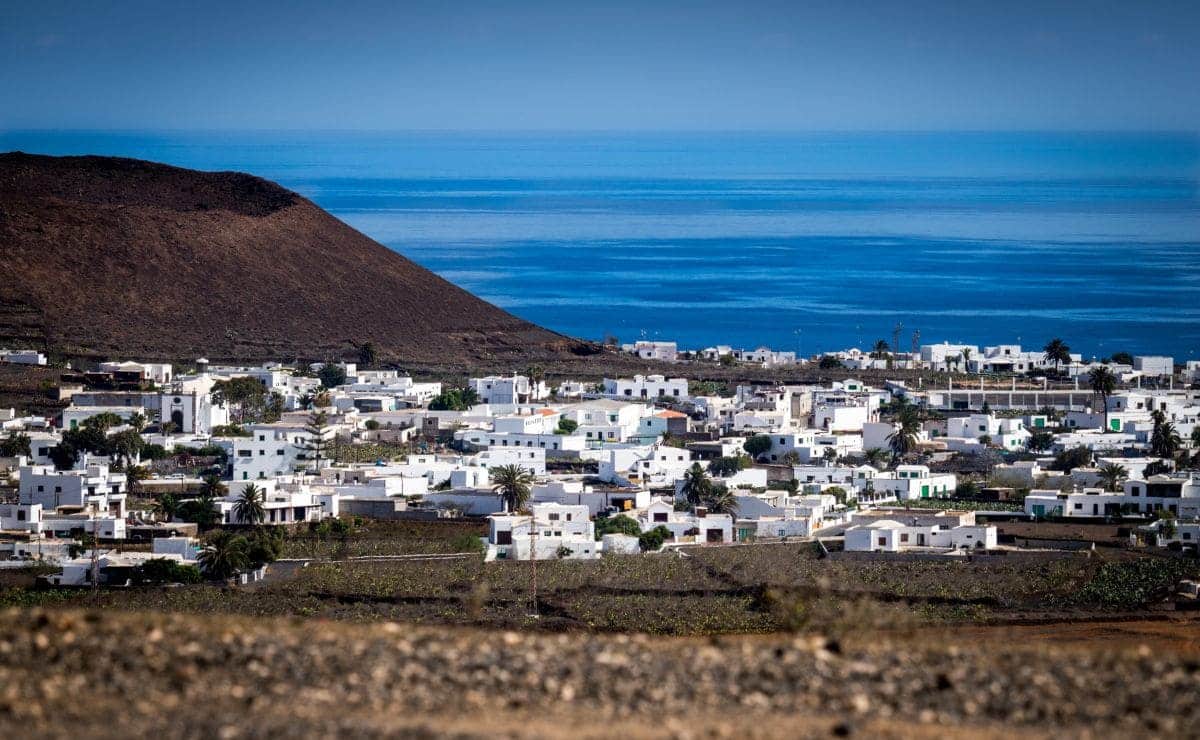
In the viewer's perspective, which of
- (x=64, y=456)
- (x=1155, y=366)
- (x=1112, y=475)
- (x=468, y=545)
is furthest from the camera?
(x=1155, y=366)

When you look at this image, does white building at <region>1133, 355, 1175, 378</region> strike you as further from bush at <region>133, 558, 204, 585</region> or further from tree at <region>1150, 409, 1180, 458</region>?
bush at <region>133, 558, 204, 585</region>

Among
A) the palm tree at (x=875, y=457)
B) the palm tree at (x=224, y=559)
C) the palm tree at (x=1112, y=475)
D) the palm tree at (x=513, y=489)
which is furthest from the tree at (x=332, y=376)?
the palm tree at (x=224, y=559)

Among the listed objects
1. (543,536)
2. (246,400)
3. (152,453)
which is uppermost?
(246,400)

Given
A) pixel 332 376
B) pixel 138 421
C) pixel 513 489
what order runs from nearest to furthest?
pixel 513 489 → pixel 138 421 → pixel 332 376

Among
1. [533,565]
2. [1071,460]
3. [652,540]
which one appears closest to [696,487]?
[652,540]

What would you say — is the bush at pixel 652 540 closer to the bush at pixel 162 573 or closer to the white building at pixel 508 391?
the bush at pixel 162 573

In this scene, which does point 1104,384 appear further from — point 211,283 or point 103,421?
point 211,283
